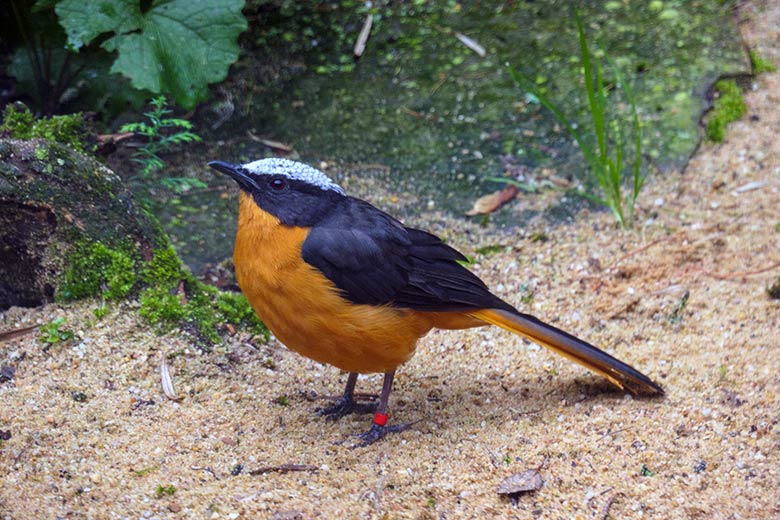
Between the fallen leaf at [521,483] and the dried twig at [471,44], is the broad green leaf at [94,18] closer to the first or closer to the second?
the dried twig at [471,44]

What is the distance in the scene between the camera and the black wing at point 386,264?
12.9 feet

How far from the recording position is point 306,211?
13.1ft

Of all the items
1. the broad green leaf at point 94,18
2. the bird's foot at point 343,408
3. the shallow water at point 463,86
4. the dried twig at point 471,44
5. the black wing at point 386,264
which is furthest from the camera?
the dried twig at point 471,44

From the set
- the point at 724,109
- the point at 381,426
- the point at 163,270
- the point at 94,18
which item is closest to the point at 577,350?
the point at 381,426

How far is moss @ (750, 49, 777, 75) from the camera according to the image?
699 cm

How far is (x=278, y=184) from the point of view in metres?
4.02

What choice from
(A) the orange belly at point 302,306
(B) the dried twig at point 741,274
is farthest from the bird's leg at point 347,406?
(B) the dried twig at point 741,274

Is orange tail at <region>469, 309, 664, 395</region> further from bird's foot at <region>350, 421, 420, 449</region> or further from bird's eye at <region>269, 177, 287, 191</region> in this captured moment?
bird's eye at <region>269, 177, 287, 191</region>

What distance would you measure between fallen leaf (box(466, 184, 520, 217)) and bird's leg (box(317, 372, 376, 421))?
198 cm

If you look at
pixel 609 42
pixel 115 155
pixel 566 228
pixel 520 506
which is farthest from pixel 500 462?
pixel 609 42

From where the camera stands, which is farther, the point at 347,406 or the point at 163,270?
the point at 163,270

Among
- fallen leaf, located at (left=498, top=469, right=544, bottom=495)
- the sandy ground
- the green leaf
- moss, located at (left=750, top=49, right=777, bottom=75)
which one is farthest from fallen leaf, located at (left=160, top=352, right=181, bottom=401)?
moss, located at (left=750, top=49, right=777, bottom=75)

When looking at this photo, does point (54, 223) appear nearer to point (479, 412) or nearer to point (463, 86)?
point (479, 412)

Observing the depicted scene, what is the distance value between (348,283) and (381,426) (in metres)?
0.79
